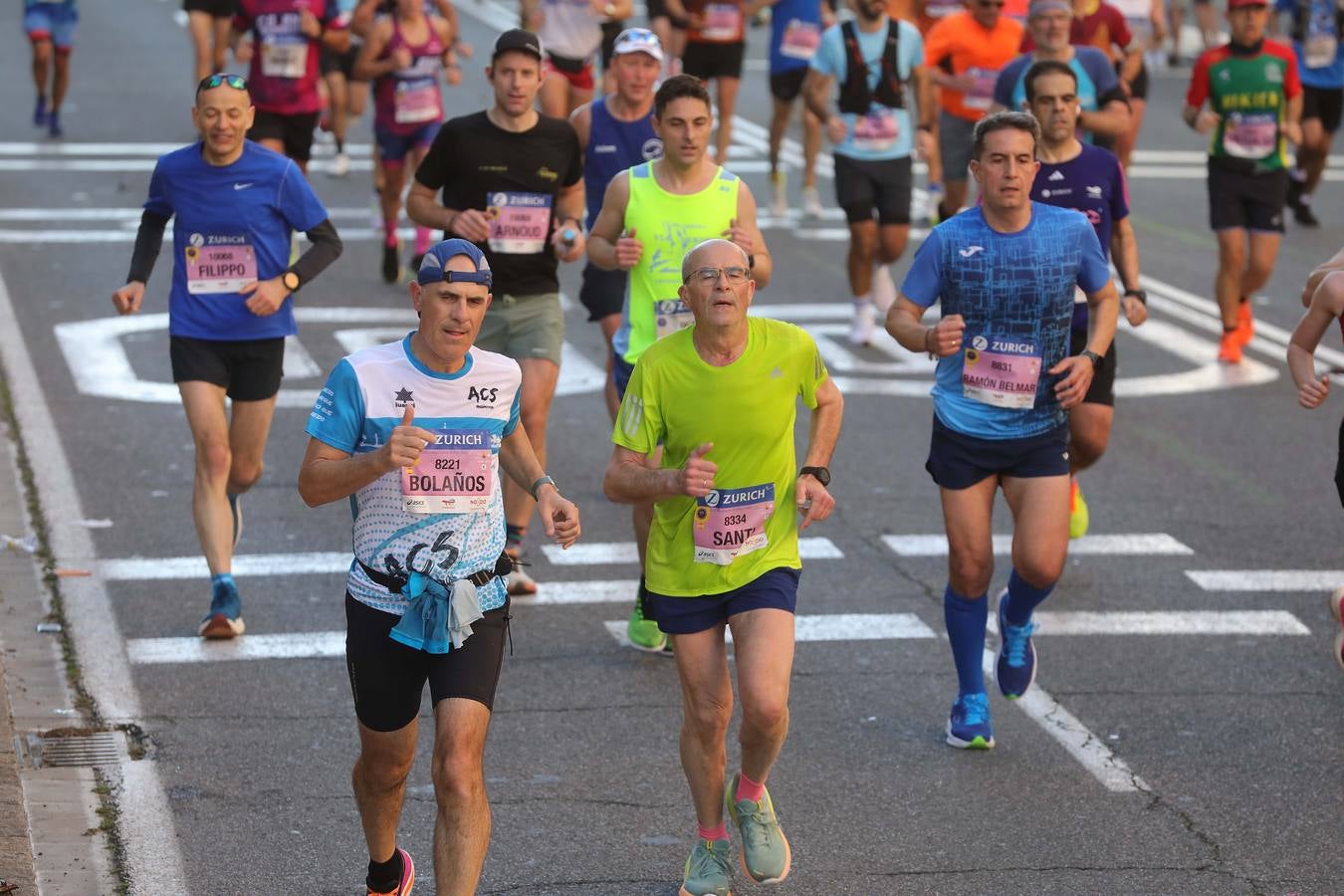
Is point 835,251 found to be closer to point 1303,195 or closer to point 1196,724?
point 1303,195

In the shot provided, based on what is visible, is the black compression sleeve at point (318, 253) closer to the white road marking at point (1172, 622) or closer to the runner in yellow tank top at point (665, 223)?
the runner in yellow tank top at point (665, 223)

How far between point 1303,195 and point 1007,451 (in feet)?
41.0

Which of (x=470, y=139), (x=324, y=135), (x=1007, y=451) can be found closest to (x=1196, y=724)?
(x=1007, y=451)

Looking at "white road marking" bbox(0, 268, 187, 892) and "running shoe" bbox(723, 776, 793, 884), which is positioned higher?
"running shoe" bbox(723, 776, 793, 884)

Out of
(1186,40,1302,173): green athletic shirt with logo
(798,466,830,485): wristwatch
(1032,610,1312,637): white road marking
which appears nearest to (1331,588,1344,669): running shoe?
(1032,610,1312,637): white road marking

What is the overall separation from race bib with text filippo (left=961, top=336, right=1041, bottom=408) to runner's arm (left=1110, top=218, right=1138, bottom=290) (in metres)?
1.50

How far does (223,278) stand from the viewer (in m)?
8.28

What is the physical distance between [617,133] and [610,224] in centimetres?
158

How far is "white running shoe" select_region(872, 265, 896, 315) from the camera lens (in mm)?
14453

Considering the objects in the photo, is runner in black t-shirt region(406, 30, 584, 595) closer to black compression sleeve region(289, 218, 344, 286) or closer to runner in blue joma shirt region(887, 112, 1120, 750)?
black compression sleeve region(289, 218, 344, 286)

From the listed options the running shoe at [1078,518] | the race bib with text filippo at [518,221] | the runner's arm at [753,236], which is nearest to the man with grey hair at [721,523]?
the runner's arm at [753,236]

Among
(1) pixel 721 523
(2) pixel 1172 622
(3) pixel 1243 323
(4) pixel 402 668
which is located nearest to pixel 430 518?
(4) pixel 402 668

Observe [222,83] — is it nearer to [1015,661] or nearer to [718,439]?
[718,439]

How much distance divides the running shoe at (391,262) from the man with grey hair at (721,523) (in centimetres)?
954
